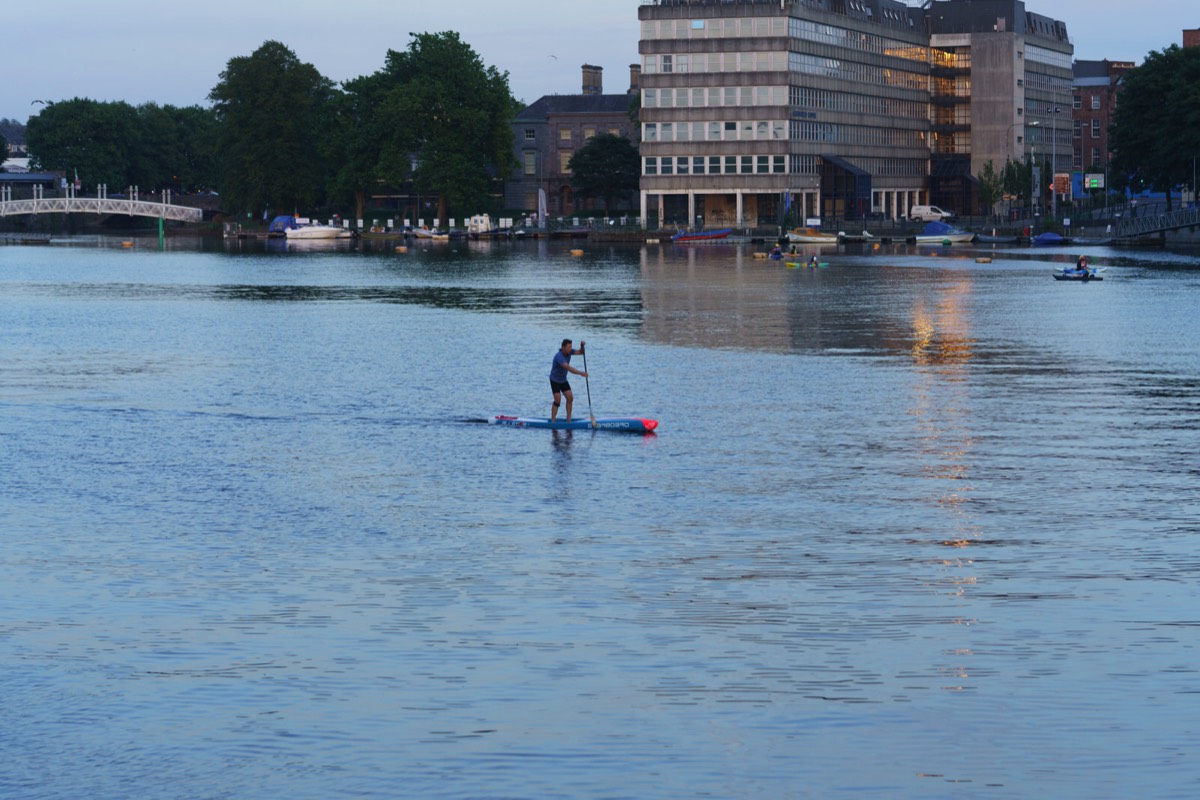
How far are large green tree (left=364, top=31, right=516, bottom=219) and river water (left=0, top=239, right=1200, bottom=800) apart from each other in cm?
14126

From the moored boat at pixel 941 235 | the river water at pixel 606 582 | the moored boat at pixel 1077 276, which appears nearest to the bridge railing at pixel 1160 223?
the moored boat at pixel 941 235

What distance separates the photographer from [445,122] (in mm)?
194625

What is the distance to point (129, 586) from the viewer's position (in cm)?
2295

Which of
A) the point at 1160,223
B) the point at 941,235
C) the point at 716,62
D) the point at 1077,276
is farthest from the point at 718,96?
the point at 1077,276

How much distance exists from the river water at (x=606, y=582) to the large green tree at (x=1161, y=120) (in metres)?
101

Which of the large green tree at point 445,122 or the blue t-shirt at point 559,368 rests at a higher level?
the large green tree at point 445,122

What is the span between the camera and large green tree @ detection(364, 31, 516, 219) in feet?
634

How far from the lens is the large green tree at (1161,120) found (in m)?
148

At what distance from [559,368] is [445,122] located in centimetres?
15959

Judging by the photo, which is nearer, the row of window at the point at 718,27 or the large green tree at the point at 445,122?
the row of window at the point at 718,27

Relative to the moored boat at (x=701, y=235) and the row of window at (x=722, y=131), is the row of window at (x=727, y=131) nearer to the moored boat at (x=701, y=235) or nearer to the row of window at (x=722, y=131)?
the row of window at (x=722, y=131)

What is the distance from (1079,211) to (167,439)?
168796 millimetres

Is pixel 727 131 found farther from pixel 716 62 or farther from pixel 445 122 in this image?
pixel 445 122

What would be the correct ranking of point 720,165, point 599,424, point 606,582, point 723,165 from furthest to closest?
point 720,165 → point 723,165 → point 599,424 → point 606,582
